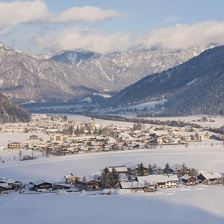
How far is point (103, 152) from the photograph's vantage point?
227 feet

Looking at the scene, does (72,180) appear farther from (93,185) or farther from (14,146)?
(14,146)

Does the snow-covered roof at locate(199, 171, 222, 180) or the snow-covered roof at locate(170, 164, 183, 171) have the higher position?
the snow-covered roof at locate(199, 171, 222, 180)

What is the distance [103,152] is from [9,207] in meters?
31.2

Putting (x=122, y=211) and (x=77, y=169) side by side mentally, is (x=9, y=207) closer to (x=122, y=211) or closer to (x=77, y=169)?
(x=122, y=211)

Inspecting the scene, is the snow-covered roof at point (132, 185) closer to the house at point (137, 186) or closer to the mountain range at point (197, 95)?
the house at point (137, 186)

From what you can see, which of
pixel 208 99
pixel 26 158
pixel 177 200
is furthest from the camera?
pixel 208 99

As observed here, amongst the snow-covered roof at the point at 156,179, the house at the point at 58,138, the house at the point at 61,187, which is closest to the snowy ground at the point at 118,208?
the house at the point at 61,187

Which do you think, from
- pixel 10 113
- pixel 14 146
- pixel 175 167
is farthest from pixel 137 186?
→ pixel 10 113

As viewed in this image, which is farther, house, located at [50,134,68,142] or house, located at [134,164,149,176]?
house, located at [50,134,68,142]

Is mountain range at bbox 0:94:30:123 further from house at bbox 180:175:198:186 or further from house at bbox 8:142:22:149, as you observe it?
house at bbox 180:175:198:186

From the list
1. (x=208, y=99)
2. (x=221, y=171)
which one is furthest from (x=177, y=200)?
(x=208, y=99)

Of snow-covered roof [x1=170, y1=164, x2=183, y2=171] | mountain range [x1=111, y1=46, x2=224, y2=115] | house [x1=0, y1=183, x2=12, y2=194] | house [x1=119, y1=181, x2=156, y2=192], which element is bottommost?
house [x1=0, y1=183, x2=12, y2=194]

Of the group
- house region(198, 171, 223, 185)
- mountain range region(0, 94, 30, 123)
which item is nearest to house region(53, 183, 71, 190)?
house region(198, 171, 223, 185)

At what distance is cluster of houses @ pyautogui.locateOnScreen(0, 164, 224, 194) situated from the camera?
1781 inches
